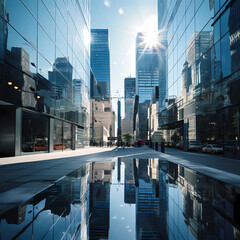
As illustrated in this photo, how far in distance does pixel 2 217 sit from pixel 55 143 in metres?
21.8

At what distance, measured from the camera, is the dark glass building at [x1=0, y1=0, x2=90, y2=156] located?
13.2 meters

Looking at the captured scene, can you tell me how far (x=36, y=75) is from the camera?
16.9 metres

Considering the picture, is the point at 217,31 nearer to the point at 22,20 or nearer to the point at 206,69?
the point at 206,69

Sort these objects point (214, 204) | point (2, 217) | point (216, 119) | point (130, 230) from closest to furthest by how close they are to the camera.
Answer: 1. point (130, 230)
2. point (2, 217)
3. point (214, 204)
4. point (216, 119)

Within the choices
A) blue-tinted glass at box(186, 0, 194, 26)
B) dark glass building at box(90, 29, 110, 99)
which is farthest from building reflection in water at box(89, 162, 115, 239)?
dark glass building at box(90, 29, 110, 99)

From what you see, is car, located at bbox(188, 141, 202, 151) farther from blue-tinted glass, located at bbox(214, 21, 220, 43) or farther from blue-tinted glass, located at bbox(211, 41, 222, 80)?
blue-tinted glass, located at bbox(214, 21, 220, 43)

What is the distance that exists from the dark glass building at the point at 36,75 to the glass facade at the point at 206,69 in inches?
704

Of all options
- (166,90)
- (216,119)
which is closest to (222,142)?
(216,119)

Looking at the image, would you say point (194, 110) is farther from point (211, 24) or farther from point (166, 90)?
point (166, 90)

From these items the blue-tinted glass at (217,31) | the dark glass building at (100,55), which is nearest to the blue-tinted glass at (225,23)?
the blue-tinted glass at (217,31)

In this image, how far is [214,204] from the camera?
3498mm

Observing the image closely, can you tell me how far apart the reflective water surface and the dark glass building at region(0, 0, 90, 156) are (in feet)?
40.1

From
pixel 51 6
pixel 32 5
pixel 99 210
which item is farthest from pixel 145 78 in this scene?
pixel 99 210

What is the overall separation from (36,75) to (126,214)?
688 inches
